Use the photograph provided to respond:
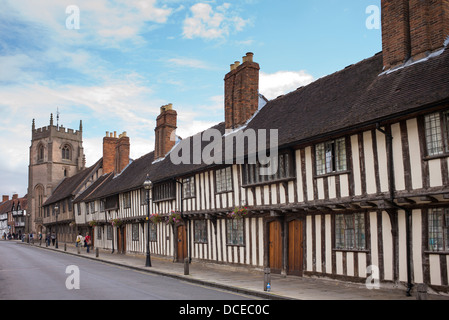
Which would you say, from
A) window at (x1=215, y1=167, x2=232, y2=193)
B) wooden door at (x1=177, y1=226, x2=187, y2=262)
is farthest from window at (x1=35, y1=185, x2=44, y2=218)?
window at (x1=215, y1=167, x2=232, y2=193)

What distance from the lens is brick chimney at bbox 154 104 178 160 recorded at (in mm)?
28078

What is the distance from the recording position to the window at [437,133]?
9867mm

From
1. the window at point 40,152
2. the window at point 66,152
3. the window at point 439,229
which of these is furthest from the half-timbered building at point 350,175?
the window at point 40,152

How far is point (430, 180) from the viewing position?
10125 mm

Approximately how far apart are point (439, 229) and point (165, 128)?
20354 mm

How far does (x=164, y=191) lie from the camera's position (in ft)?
79.2

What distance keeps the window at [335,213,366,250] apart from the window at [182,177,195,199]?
9321 mm

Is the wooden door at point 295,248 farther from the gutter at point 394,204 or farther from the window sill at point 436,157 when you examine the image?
the window sill at point 436,157

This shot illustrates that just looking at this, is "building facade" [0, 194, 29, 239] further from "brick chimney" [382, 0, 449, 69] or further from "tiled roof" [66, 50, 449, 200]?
"brick chimney" [382, 0, 449, 69]

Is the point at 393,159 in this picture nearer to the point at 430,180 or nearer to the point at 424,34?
the point at 430,180

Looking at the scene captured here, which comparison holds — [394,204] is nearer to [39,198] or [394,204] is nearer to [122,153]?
[122,153]

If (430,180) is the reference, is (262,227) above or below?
below
